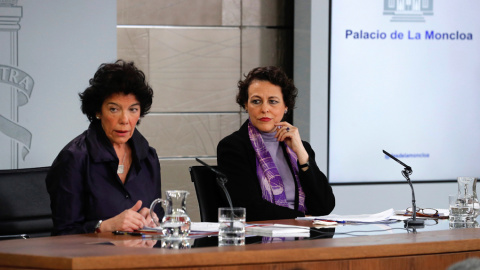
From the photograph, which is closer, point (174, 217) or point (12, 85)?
point (174, 217)

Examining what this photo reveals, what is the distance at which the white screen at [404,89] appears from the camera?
18.3 ft

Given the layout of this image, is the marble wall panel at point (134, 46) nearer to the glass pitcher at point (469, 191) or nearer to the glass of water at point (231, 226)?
the glass pitcher at point (469, 191)

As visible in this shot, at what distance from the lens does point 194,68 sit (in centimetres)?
554

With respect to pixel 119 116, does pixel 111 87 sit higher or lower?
higher

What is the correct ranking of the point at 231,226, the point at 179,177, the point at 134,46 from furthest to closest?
the point at 179,177 < the point at 134,46 < the point at 231,226

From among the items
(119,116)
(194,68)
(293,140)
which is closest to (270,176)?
(293,140)

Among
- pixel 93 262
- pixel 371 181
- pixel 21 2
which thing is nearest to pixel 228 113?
pixel 371 181

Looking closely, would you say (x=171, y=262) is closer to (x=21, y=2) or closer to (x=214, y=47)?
(x=21, y=2)

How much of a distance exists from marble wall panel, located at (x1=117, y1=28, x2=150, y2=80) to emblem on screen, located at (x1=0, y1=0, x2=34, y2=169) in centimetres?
80

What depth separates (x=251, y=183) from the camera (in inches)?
147

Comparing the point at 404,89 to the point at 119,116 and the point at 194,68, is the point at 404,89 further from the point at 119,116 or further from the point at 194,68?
the point at 119,116

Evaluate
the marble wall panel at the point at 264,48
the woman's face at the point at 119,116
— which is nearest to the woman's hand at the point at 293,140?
the woman's face at the point at 119,116

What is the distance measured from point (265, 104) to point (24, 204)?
126 cm

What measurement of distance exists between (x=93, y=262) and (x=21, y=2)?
290cm
